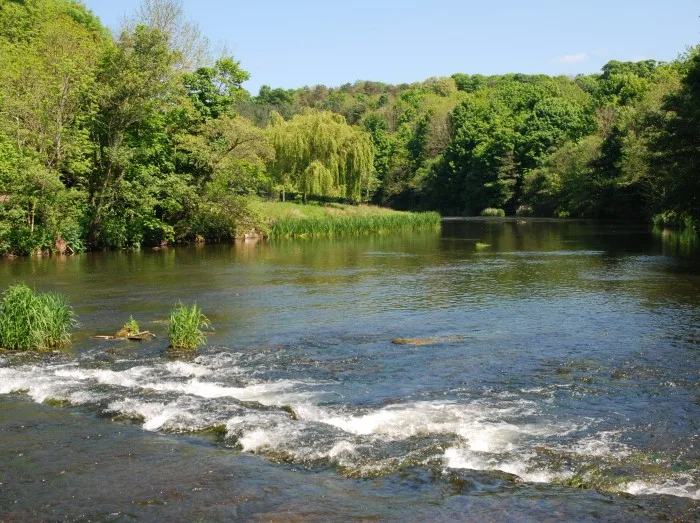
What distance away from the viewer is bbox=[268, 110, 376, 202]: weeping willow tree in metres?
70.4

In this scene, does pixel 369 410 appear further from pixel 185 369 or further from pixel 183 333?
pixel 183 333

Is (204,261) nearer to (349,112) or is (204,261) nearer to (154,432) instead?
(154,432)

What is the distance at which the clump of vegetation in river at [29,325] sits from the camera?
18.2 meters

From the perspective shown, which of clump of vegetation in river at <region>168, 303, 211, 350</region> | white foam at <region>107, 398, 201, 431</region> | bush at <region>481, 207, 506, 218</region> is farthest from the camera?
bush at <region>481, 207, 506, 218</region>

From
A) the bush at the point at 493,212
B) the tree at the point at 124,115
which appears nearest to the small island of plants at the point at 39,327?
the tree at the point at 124,115

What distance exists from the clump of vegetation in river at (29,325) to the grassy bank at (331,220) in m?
39.5

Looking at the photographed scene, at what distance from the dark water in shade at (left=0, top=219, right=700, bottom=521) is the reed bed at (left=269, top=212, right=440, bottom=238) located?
34251 mm

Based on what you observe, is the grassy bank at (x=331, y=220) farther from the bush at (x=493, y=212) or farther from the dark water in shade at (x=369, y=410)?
the dark water in shade at (x=369, y=410)

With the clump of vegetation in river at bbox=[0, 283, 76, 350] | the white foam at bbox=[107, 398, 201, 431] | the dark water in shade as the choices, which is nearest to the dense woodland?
the dark water in shade

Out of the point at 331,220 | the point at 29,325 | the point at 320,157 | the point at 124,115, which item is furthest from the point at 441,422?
the point at 320,157

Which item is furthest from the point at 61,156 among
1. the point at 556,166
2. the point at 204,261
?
the point at 556,166

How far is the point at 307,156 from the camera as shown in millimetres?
71500

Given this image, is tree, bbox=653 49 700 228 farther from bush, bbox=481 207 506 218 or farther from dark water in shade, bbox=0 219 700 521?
bush, bbox=481 207 506 218

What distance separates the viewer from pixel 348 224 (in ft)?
223
